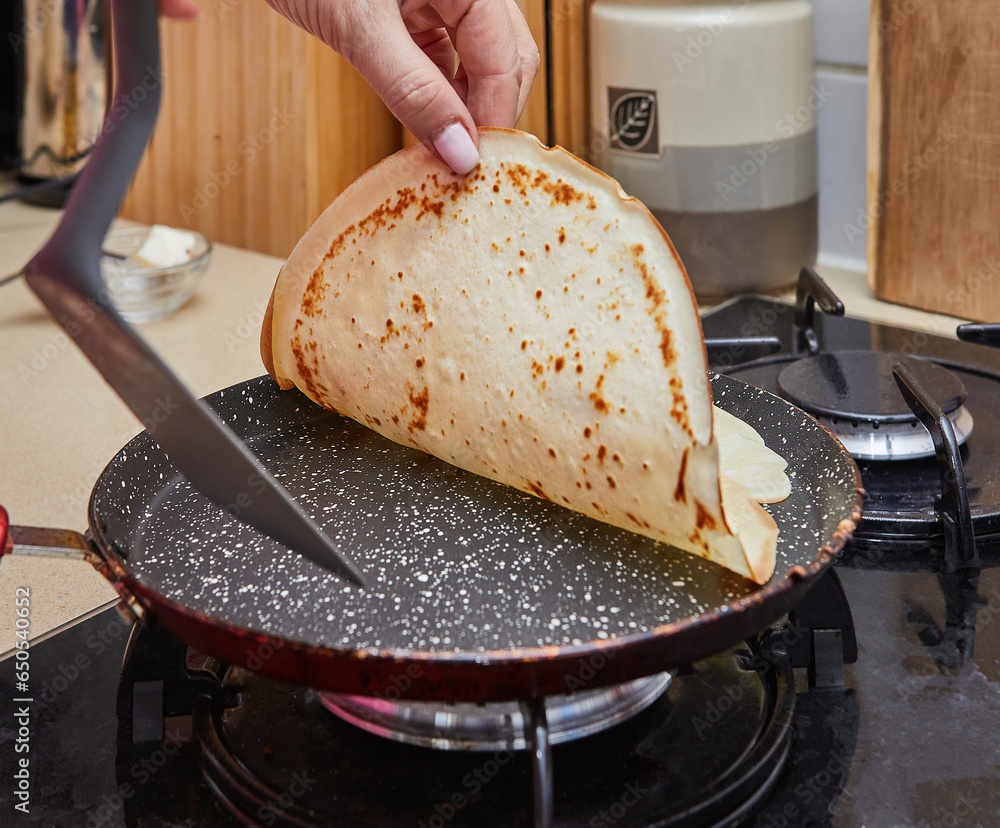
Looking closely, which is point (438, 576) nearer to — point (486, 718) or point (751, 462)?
point (486, 718)

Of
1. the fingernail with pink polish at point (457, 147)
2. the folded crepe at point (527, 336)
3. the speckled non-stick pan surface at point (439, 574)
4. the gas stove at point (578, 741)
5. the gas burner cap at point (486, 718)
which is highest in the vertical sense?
the fingernail with pink polish at point (457, 147)

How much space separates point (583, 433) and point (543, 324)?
0.08 meters

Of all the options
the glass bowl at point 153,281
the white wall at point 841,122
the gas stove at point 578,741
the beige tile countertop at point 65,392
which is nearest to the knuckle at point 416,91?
the gas stove at point 578,741

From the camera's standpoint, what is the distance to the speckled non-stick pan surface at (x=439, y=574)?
1.89ft

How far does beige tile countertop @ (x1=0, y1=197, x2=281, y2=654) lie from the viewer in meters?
0.96

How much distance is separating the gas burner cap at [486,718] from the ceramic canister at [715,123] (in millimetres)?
900

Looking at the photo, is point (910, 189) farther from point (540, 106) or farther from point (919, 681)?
point (919, 681)

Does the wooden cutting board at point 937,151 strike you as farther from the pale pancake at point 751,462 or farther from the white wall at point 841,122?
the pale pancake at point 751,462

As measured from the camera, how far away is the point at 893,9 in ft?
4.42

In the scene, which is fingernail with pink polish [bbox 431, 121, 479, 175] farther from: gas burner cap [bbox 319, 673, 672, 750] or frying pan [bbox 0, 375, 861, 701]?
gas burner cap [bbox 319, 673, 672, 750]

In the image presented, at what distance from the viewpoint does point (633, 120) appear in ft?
4.76

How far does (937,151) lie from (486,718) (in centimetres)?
106

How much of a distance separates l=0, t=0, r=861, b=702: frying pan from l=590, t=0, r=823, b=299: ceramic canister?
24.5 inches

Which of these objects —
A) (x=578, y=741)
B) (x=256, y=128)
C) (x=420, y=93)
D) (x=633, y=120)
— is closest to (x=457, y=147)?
(x=420, y=93)
